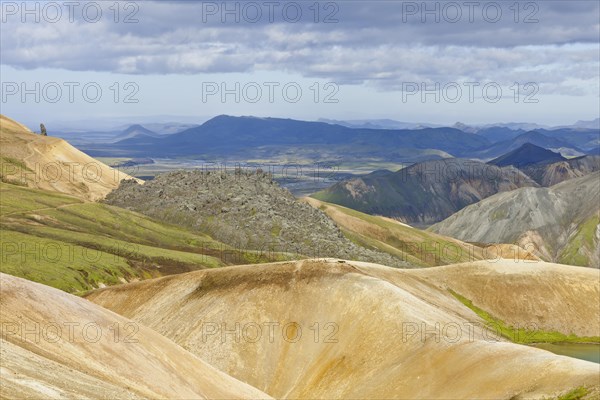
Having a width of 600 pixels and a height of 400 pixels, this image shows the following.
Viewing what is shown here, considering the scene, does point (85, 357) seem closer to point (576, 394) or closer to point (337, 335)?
point (337, 335)

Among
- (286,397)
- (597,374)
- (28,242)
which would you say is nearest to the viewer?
(597,374)

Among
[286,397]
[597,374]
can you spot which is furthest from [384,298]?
[597,374]

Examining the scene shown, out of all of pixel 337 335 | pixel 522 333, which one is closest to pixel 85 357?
pixel 337 335

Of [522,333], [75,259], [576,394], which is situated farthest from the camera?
[75,259]

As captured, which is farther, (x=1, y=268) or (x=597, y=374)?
(x=1, y=268)

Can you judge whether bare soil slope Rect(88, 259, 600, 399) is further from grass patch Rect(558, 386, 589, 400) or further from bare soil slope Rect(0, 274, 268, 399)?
bare soil slope Rect(0, 274, 268, 399)

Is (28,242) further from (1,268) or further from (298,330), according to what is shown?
(298,330)
